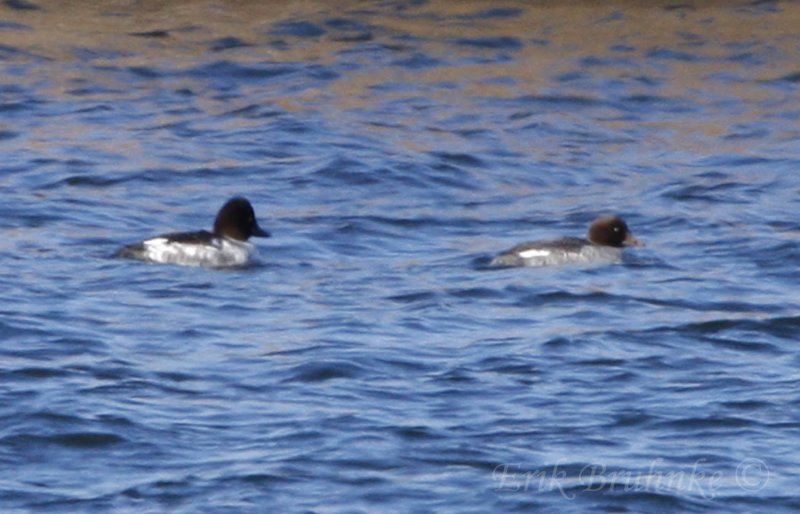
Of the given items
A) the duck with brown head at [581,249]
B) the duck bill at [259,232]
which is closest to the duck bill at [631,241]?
the duck with brown head at [581,249]

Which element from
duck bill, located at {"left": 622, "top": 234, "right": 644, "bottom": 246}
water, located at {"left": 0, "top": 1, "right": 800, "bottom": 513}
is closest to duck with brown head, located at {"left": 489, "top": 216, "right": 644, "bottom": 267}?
duck bill, located at {"left": 622, "top": 234, "right": 644, "bottom": 246}

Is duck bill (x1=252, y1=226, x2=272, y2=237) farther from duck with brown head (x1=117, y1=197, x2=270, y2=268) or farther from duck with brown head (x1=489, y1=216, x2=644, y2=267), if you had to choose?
duck with brown head (x1=489, y1=216, x2=644, y2=267)

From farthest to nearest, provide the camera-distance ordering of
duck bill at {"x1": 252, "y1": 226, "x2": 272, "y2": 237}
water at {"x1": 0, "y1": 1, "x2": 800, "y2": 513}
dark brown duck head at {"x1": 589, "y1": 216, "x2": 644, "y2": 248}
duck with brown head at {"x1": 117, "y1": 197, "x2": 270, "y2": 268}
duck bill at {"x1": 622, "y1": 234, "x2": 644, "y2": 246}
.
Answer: duck bill at {"x1": 252, "y1": 226, "x2": 272, "y2": 237} < duck bill at {"x1": 622, "y1": 234, "x2": 644, "y2": 246} < dark brown duck head at {"x1": 589, "y1": 216, "x2": 644, "y2": 248} < duck with brown head at {"x1": 117, "y1": 197, "x2": 270, "y2": 268} < water at {"x1": 0, "y1": 1, "x2": 800, "y2": 513}

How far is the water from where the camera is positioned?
8938 mm

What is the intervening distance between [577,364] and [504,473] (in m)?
2.17

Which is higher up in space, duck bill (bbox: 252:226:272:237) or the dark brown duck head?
duck bill (bbox: 252:226:272:237)

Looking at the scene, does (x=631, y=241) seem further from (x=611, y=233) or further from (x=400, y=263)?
(x=400, y=263)

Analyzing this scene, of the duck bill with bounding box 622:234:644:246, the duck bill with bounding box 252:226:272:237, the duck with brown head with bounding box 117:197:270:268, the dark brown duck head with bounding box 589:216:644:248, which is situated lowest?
the duck bill with bounding box 622:234:644:246

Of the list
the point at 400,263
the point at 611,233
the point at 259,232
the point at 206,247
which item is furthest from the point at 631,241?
the point at 206,247

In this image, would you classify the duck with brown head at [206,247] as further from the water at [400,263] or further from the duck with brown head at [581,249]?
the duck with brown head at [581,249]

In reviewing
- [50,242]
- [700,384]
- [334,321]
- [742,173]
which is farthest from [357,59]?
[700,384]

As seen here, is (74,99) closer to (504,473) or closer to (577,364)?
(577,364)

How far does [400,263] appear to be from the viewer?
1390 cm

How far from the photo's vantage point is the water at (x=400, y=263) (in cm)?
894
